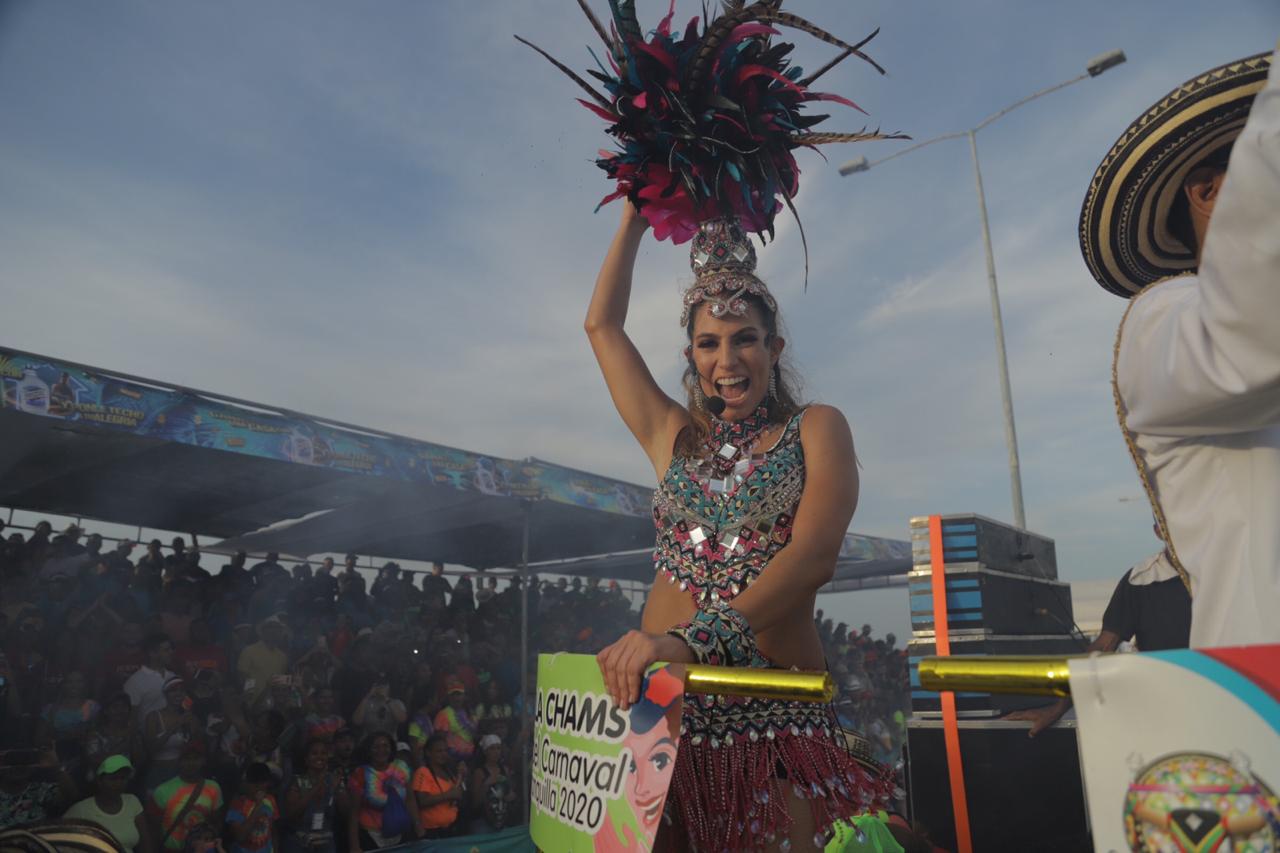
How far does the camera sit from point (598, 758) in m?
1.75

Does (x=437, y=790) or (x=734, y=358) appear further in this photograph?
(x=437, y=790)

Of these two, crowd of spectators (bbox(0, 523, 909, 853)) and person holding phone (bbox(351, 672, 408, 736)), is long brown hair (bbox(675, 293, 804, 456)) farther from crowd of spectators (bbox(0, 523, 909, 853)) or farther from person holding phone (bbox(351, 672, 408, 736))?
person holding phone (bbox(351, 672, 408, 736))

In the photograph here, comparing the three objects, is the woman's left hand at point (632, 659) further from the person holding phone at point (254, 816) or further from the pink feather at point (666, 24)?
the person holding phone at point (254, 816)

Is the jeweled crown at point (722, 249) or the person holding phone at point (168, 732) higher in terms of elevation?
the jeweled crown at point (722, 249)

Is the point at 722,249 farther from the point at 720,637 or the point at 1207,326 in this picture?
the point at 1207,326

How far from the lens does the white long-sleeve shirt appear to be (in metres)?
1.05

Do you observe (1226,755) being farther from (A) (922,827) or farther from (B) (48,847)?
(A) (922,827)

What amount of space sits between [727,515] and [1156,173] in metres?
1.27

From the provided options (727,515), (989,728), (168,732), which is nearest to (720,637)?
(727,515)

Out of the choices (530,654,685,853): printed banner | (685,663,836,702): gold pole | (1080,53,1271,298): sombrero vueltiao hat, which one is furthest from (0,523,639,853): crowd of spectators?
(1080,53,1271,298): sombrero vueltiao hat

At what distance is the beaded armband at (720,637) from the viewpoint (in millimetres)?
1801

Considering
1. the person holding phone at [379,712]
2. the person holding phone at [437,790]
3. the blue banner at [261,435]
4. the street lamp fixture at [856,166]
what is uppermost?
the street lamp fixture at [856,166]

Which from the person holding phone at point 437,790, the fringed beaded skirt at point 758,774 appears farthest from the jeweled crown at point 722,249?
the person holding phone at point 437,790

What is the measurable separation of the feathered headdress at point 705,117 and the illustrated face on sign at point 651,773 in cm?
165
